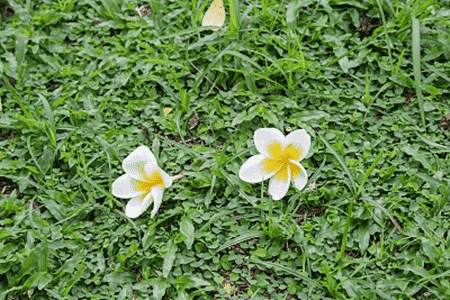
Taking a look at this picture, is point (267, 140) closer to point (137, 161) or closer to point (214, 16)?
point (137, 161)

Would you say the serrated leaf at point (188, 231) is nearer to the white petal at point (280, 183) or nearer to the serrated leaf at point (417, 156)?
the white petal at point (280, 183)

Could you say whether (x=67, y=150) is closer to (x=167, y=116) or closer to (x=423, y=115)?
(x=167, y=116)

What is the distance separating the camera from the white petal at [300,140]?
2.51 meters

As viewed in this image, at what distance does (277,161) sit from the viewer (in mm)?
2590

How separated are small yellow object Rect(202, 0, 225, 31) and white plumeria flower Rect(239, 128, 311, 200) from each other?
3.16 feet

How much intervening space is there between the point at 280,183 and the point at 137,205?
2.26ft

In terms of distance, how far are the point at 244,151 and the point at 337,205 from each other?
1.74 ft

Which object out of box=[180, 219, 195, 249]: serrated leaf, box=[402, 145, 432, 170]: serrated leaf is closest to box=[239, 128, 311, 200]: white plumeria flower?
box=[180, 219, 195, 249]: serrated leaf

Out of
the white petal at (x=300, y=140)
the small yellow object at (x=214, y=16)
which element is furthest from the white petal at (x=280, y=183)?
the small yellow object at (x=214, y=16)

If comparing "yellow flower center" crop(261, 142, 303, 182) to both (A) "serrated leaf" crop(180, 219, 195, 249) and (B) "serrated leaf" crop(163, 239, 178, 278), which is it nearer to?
(A) "serrated leaf" crop(180, 219, 195, 249)

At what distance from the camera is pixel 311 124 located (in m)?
2.86

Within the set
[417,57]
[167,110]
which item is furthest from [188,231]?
[417,57]

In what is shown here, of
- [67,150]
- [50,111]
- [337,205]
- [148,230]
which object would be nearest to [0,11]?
[50,111]

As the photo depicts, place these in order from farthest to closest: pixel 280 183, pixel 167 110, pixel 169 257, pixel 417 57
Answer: pixel 167 110 → pixel 417 57 → pixel 280 183 → pixel 169 257
